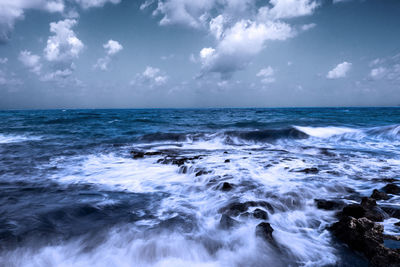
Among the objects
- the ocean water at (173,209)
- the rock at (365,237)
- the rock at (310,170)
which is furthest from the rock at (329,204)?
the rock at (310,170)

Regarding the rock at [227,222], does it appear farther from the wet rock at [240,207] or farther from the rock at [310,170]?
the rock at [310,170]

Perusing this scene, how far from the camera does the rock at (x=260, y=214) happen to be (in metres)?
3.64

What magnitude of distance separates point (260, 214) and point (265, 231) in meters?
0.62

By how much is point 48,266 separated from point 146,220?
143cm

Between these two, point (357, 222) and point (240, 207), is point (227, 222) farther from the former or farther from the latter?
point (357, 222)

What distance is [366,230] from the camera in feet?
8.84

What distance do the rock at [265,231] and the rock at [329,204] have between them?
146cm

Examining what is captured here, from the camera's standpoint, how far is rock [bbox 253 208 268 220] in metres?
3.64

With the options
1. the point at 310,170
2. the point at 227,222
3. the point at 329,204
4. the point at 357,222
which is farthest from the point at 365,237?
the point at 310,170

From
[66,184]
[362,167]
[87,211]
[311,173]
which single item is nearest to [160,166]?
[66,184]

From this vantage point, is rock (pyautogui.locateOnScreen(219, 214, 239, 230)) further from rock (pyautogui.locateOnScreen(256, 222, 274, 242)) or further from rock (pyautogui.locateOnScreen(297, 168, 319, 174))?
rock (pyautogui.locateOnScreen(297, 168, 319, 174))

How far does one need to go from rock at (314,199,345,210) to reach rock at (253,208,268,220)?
1108 mm

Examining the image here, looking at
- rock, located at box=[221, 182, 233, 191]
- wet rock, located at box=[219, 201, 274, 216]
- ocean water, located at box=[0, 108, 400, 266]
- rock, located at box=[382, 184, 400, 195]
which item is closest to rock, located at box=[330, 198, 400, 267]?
ocean water, located at box=[0, 108, 400, 266]

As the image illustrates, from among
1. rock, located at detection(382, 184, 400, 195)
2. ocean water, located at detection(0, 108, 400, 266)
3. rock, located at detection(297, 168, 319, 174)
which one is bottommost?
ocean water, located at detection(0, 108, 400, 266)
